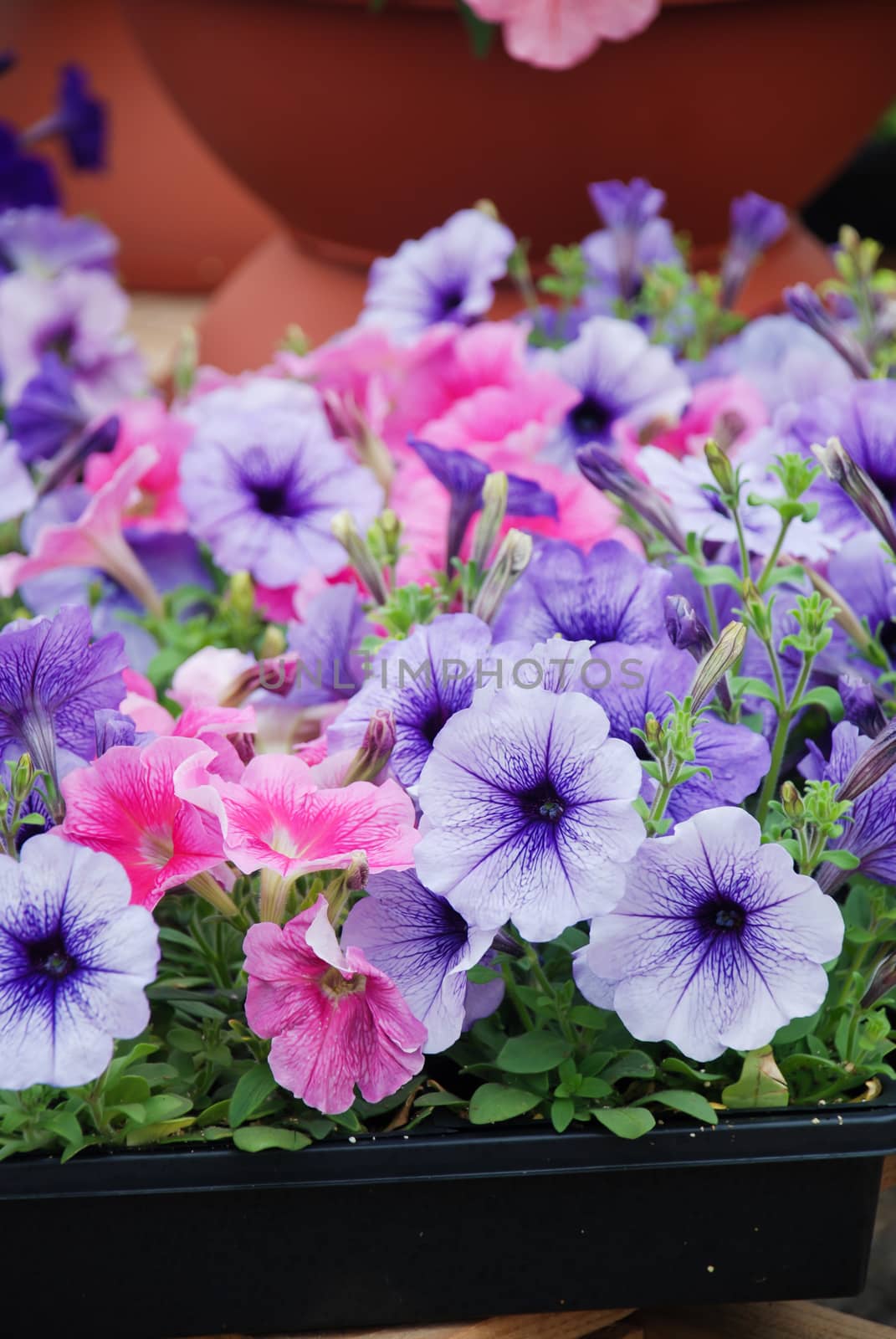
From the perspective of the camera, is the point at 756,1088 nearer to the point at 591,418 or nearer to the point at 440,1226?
the point at 440,1226

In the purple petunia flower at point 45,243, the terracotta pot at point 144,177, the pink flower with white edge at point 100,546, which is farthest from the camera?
the terracotta pot at point 144,177

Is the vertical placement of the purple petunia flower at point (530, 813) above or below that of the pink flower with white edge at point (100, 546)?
above

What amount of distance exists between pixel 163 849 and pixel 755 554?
12.2 inches

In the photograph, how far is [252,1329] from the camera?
1.80 feet

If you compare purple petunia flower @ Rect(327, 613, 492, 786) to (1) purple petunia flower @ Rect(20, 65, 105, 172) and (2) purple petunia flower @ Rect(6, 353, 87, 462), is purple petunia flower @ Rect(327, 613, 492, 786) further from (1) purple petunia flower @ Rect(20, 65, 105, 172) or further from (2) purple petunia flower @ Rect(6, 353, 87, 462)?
(1) purple petunia flower @ Rect(20, 65, 105, 172)

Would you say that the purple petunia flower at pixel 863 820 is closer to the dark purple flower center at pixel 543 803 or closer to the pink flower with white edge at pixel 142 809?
the dark purple flower center at pixel 543 803

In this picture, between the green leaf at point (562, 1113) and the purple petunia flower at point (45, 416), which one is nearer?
the green leaf at point (562, 1113)

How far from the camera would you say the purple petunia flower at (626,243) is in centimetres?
96

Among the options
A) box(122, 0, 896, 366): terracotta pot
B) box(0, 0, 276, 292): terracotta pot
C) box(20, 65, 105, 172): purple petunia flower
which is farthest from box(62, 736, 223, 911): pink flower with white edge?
box(0, 0, 276, 292): terracotta pot

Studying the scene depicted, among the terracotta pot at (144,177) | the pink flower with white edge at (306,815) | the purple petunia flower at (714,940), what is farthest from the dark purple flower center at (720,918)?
the terracotta pot at (144,177)

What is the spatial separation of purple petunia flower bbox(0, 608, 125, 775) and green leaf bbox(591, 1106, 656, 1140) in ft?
0.79

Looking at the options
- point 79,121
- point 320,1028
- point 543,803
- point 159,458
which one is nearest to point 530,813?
point 543,803

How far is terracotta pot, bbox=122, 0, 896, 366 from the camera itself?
1.05 m

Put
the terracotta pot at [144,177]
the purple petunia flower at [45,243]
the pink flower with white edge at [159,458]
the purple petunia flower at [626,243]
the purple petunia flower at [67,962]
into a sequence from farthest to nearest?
1. the terracotta pot at [144,177]
2. the purple petunia flower at [45,243]
3. the purple petunia flower at [626,243]
4. the pink flower with white edge at [159,458]
5. the purple petunia flower at [67,962]
